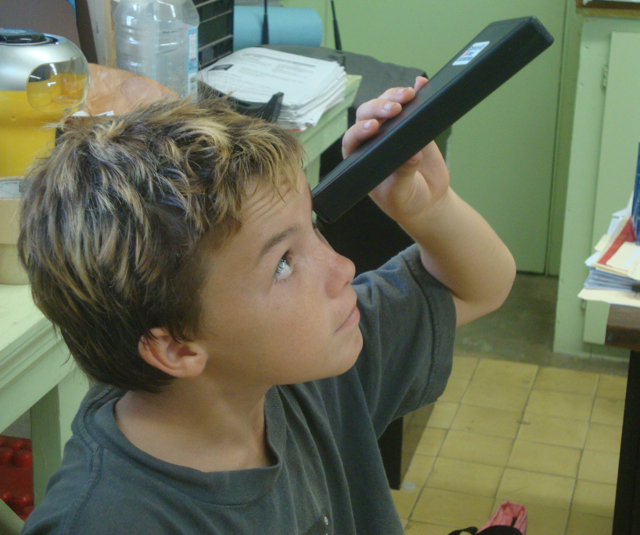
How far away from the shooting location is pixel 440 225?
2.74ft

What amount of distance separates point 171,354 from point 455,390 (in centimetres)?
178

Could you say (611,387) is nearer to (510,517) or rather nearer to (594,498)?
(594,498)

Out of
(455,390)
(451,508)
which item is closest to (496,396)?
(455,390)

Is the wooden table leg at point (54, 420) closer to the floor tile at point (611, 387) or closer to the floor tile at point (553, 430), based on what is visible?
the floor tile at point (553, 430)

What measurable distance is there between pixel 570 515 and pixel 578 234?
2.95 ft

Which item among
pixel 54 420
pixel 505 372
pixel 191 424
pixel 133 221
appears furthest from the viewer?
pixel 505 372

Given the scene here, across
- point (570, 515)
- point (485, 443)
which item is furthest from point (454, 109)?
point (485, 443)

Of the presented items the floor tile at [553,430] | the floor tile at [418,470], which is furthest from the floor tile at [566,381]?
the floor tile at [418,470]

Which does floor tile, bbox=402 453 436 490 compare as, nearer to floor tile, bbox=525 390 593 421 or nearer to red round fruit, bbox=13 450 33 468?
floor tile, bbox=525 390 593 421

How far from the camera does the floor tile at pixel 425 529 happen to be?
1.72 m

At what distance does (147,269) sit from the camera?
0.58 metres

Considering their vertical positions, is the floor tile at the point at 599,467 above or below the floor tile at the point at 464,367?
above

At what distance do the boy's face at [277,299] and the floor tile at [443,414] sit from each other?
152cm

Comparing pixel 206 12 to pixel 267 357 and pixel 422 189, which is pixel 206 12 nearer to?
pixel 422 189
